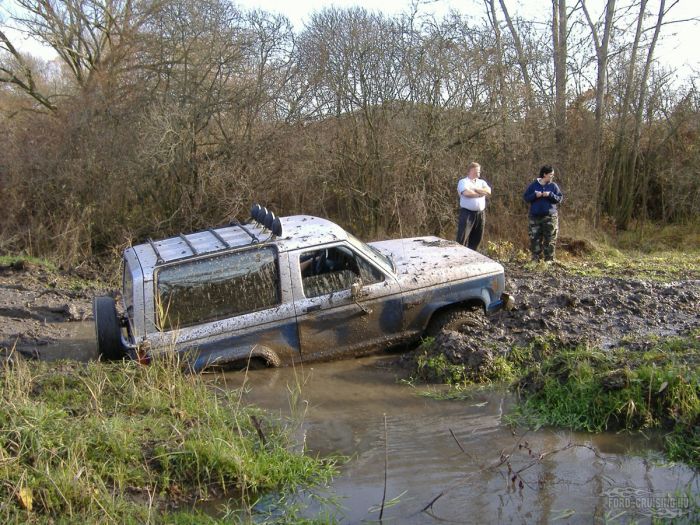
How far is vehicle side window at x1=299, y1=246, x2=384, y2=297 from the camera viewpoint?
735cm

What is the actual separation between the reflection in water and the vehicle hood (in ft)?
4.44

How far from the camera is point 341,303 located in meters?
7.31

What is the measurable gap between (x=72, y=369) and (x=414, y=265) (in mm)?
3623

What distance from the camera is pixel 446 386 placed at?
22.4 feet

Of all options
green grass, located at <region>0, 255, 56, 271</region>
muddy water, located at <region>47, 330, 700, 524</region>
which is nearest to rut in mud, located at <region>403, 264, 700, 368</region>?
muddy water, located at <region>47, 330, 700, 524</region>

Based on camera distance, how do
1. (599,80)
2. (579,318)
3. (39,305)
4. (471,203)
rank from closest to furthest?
(579,318), (39,305), (471,203), (599,80)

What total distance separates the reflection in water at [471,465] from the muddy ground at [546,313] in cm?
114

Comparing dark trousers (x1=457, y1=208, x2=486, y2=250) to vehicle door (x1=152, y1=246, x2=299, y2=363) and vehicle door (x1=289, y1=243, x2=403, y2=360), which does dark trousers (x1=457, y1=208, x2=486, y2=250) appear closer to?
vehicle door (x1=289, y1=243, x2=403, y2=360)

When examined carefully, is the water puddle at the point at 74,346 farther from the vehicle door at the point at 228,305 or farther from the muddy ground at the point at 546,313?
the vehicle door at the point at 228,305

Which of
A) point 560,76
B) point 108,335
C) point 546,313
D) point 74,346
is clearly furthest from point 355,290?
point 560,76

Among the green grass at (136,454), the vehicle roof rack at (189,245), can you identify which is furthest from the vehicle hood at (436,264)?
the green grass at (136,454)

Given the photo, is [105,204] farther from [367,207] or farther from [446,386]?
[446,386]

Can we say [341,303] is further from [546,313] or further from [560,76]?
[560,76]

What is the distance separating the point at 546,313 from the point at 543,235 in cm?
430
